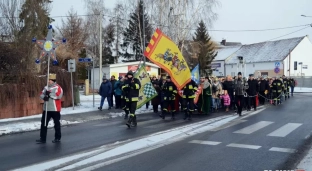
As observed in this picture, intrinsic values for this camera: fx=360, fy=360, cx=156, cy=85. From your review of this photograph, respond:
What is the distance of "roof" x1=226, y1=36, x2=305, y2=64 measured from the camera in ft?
197

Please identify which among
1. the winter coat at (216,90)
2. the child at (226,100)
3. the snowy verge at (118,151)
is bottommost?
the snowy verge at (118,151)

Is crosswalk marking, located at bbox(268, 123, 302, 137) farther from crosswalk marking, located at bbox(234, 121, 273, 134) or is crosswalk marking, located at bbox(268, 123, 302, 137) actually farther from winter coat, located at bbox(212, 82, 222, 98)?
winter coat, located at bbox(212, 82, 222, 98)

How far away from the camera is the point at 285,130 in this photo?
1147cm

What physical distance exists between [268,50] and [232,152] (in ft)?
193

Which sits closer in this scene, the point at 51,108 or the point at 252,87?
the point at 51,108

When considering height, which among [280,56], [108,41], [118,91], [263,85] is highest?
[108,41]

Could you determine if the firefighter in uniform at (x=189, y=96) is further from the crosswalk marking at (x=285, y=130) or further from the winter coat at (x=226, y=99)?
the winter coat at (x=226, y=99)

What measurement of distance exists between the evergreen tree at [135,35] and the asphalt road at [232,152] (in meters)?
34.5

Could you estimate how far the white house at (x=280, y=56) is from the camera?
59.0 metres

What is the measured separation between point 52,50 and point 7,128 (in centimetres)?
311

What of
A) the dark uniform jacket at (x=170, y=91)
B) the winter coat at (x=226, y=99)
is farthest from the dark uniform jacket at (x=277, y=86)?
the dark uniform jacket at (x=170, y=91)

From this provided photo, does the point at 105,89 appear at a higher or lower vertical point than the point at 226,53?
lower

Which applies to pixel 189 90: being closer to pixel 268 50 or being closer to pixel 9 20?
pixel 9 20

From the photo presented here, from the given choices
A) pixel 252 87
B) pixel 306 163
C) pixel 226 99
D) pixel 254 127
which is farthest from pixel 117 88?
pixel 306 163
